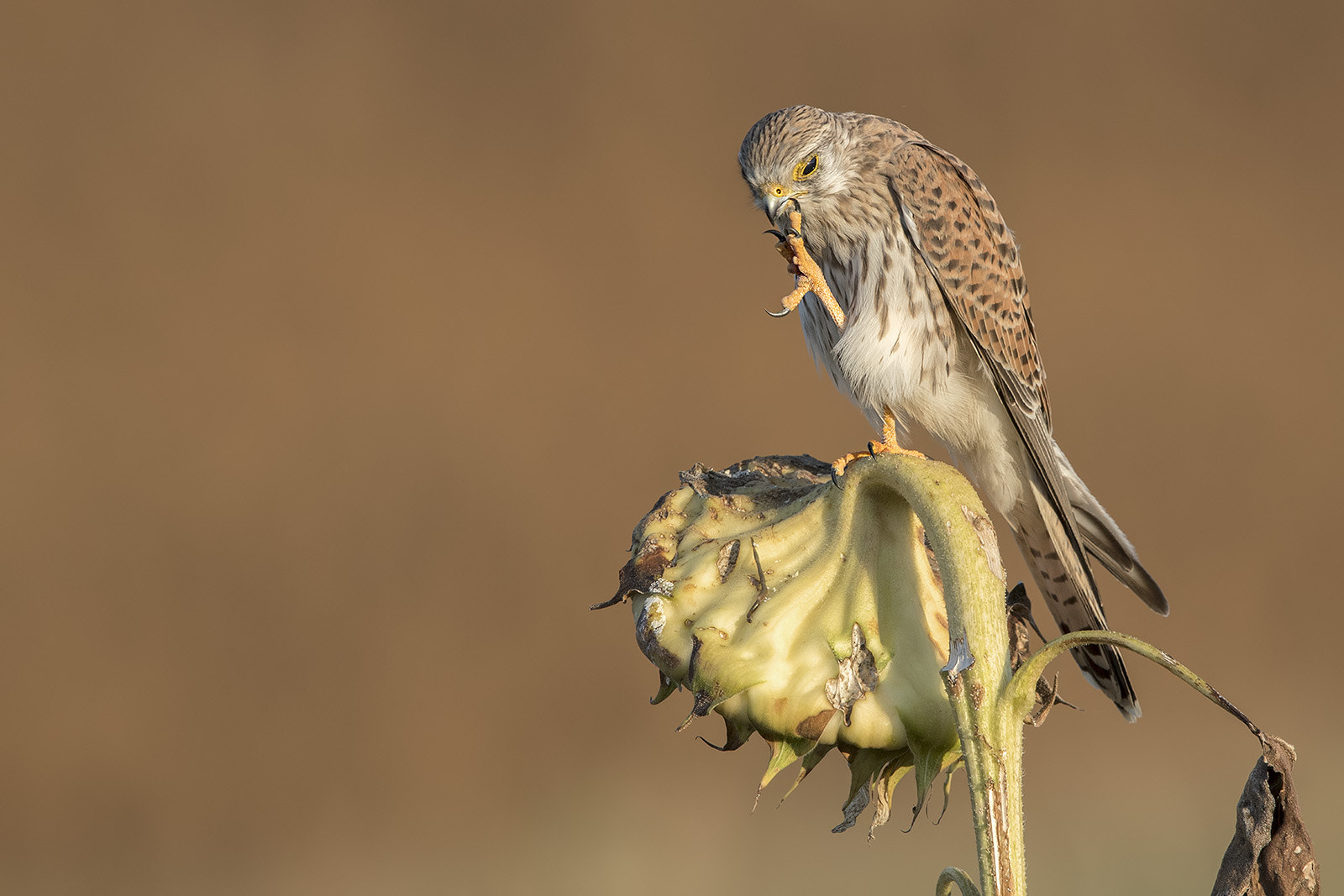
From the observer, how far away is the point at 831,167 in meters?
2.36

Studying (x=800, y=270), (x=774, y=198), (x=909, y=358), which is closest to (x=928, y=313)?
(x=909, y=358)

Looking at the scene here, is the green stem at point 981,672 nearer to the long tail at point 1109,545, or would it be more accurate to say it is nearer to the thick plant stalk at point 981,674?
the thick plant stalk at point 981,674

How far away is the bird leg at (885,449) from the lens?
3.53 feet

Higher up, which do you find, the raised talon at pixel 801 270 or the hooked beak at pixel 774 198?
the hooked beak at pixel 774 198

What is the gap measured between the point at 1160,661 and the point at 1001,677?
0.11 meters

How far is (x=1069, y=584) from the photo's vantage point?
2182 mm

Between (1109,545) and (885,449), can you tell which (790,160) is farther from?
(1109,545)

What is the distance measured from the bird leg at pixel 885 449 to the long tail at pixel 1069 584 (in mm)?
344

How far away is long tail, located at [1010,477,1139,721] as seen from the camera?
191 centimetres

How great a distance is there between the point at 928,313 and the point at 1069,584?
0.62 meters

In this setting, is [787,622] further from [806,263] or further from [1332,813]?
[1332,813]

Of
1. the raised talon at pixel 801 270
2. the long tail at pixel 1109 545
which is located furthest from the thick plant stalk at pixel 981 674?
the long tail at pixel 1109 545

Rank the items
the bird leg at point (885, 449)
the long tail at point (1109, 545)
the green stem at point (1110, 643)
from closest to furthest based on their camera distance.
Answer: the green stem at point (1110, 643) → the bird leg at point (885, 449) → the long tail at point (1109, 545)

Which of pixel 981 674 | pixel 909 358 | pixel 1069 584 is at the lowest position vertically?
pixel 1069 584
